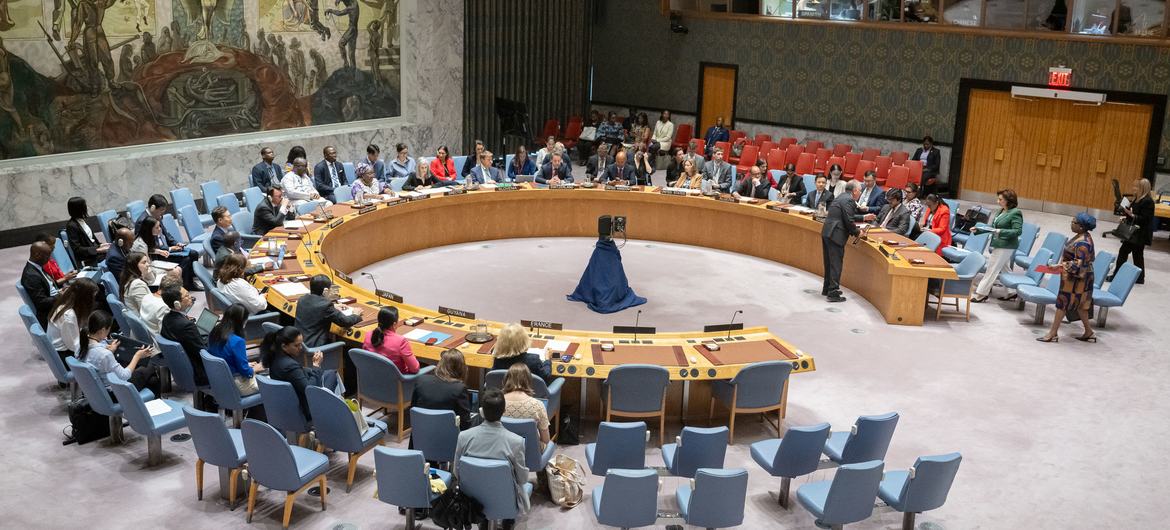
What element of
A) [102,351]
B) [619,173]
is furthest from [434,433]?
[619,173]

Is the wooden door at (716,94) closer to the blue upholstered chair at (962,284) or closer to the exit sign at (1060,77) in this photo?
the exit sign at (1060,77)

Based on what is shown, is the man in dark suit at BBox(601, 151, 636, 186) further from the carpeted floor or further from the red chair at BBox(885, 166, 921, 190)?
the red chair at BBox(885, 166, 921, 190)

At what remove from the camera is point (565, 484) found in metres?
6.81

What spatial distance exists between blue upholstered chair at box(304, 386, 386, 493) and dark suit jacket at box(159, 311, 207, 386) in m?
1.21

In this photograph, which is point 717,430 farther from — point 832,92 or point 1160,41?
point 832,92

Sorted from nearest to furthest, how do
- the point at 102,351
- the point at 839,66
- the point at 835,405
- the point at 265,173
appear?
the point at 102,351
the point at 835,405
the point at 265,173
the point at 839,66

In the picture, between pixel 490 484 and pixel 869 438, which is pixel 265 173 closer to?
pixel 490 484

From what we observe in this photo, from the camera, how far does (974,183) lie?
1798cm

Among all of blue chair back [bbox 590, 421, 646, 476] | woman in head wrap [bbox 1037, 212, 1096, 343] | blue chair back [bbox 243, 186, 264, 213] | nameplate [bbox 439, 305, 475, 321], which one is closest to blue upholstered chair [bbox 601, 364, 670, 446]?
blue chair back [bbox 590, 421, 646, 476]

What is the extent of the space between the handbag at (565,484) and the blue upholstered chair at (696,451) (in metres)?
0.64

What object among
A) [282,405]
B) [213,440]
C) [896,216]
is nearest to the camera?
[213,440]

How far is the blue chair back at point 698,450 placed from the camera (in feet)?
21.5

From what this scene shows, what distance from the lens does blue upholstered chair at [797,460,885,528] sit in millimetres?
6035

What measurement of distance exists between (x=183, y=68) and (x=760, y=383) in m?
10.7
